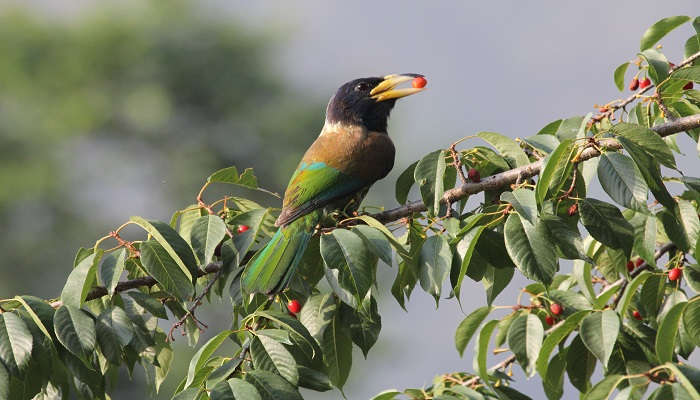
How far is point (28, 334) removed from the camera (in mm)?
2262

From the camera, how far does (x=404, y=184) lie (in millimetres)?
2883

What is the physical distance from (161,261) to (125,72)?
1860 cm

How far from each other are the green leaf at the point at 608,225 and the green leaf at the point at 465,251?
27 cm

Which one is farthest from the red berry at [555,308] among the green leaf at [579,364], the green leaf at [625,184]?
the green leaf at [625,184]

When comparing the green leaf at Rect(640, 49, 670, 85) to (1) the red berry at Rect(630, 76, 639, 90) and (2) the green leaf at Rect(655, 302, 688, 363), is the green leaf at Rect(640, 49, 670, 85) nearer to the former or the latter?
(1) the red berry at Rect(630, 76, 639, 90)

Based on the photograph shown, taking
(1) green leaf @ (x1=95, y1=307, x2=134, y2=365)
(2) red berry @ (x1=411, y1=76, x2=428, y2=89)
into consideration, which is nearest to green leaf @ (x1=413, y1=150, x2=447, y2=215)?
(1) green leaf @ (x1=95, y1=307, x2=134, y2=365)

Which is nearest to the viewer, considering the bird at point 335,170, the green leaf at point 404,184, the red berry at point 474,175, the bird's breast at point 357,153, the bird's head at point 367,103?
the bird at point 335,170

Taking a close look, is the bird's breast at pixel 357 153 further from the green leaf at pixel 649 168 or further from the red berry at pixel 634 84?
the green leaf at pixel 649 168

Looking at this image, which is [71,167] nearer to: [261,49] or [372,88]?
[261,49]

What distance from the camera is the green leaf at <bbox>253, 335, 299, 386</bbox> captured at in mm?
2123

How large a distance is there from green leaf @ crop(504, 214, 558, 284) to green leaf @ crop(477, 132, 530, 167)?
1.84ft

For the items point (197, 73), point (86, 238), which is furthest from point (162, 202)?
point (197, 73)

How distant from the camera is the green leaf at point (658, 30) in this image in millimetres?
3066

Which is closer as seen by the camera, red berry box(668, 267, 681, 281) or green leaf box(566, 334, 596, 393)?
green leaf box(566, 334, 596, 393)
